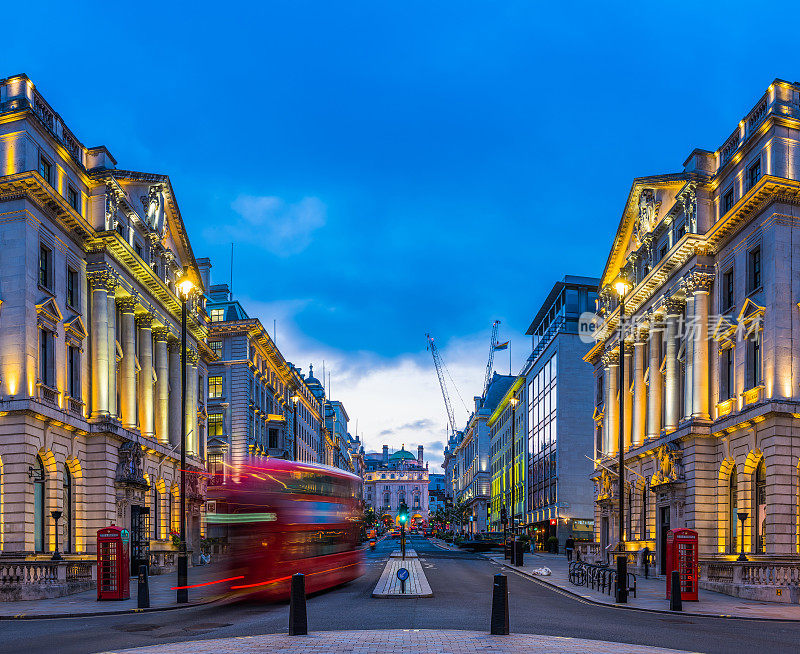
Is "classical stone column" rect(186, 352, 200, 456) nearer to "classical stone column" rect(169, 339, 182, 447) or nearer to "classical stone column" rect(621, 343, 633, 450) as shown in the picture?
"classical stone column" rect(169, 339, 182, 447)

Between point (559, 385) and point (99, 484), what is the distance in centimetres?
5274

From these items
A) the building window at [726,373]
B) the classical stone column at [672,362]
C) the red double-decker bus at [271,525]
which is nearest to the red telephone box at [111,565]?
the red double-decker bus at [271,525]

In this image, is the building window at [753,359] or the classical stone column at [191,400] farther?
the classical stone column at [191,400]

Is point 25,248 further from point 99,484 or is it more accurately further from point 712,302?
point 712,302

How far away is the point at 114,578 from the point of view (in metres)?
30.1

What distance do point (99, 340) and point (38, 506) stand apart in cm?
928

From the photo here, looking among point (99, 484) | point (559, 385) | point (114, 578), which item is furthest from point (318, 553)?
point (559, 385)

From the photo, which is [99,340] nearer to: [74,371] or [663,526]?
[74,371]

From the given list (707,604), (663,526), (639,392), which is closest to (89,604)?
(707,604)

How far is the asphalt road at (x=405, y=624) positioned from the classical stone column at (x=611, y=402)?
34176 millimetres

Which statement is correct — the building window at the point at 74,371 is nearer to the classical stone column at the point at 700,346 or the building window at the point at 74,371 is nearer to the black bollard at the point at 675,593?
the black bollard at the point at 675,593

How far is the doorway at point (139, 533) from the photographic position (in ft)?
157

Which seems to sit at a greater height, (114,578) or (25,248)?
(25,248)

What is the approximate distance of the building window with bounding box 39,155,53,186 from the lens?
3895 centimetres
